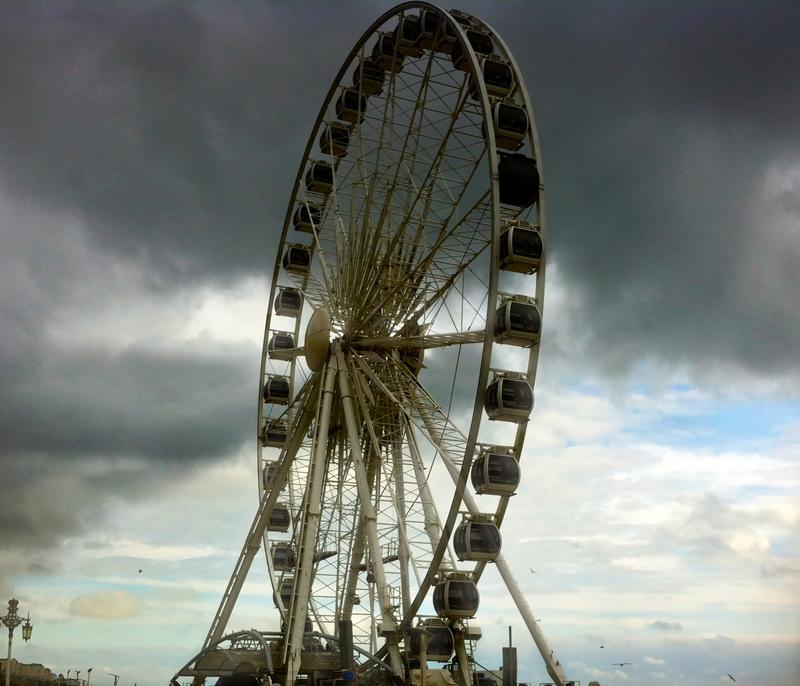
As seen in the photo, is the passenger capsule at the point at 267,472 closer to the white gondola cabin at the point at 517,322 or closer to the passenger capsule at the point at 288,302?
the passenger capsule at the point at 288,302

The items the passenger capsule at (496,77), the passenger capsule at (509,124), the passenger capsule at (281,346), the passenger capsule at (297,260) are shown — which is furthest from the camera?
the passenger capsule at (281,346)

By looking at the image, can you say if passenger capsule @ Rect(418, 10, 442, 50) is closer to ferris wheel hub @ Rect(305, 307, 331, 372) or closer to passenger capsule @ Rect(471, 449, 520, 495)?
ferris wheel hub @ Rect(305, 307, 331, 372)

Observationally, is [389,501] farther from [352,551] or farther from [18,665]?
[18,665]

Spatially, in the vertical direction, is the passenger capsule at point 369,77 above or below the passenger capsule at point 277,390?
above

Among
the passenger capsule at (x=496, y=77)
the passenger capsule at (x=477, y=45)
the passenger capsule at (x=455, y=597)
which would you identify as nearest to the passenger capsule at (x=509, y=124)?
the passenger capsule at (x=496, y=77)

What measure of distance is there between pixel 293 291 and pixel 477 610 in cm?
1806

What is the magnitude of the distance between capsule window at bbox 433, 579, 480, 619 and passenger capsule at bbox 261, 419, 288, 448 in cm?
1409

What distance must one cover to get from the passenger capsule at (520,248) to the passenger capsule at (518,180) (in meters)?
1.15

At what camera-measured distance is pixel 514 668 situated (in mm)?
29234

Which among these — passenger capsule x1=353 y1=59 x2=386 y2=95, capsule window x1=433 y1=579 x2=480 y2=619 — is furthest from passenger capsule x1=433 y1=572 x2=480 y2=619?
passenger capsule x1=353 y1=59 x2=386 y2=95

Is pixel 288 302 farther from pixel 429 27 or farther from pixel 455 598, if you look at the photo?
pixel 455 598

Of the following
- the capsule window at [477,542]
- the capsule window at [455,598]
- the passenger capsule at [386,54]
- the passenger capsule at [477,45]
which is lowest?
the capsule window at [455,598]

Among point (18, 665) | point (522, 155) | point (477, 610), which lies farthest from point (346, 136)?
point (18, 665)

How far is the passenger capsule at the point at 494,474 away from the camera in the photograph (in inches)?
961
